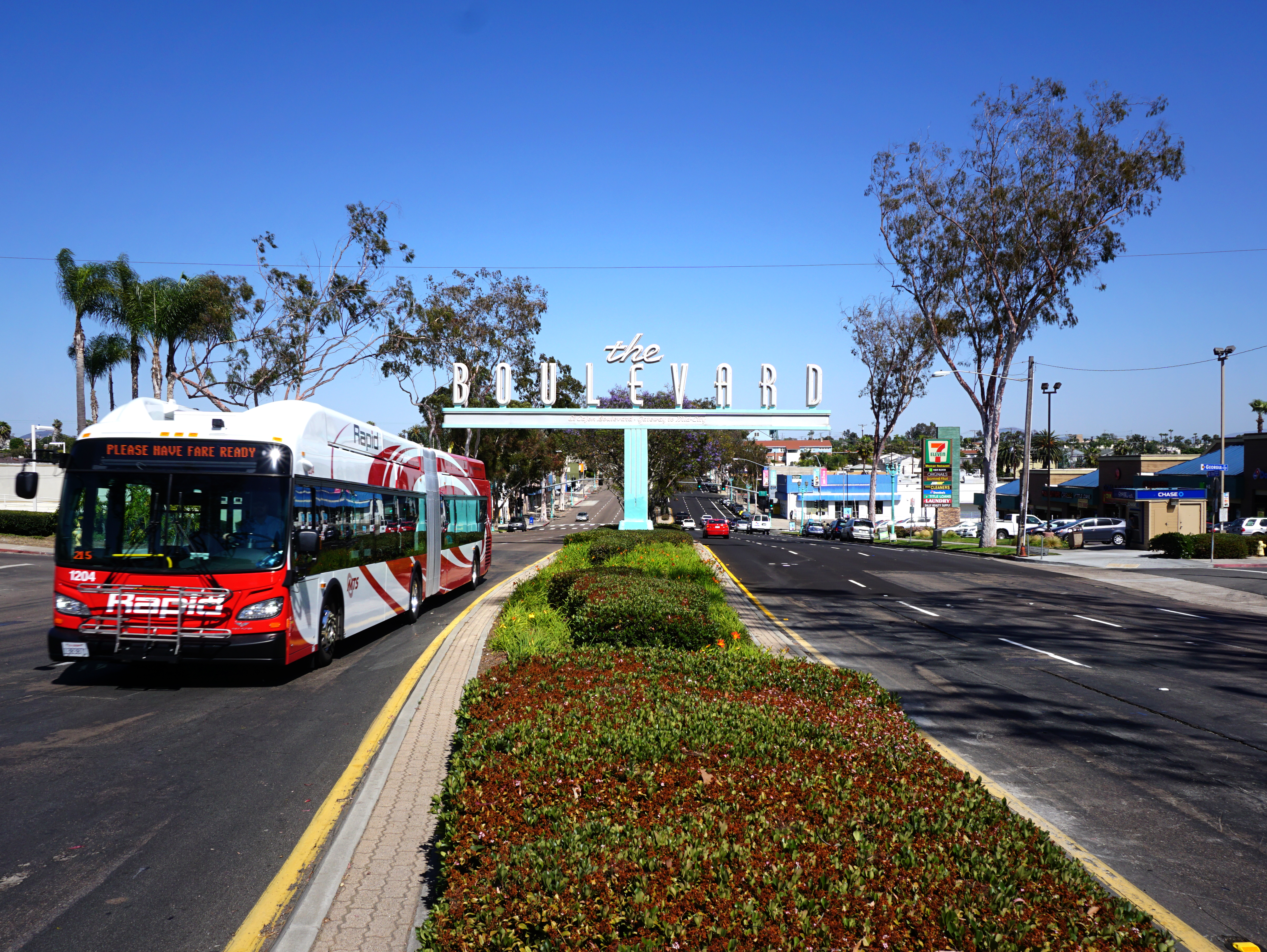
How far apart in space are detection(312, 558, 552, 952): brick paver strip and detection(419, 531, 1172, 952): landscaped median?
0.37 m

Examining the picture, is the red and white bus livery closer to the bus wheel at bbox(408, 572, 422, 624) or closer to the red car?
the bus wheel at bbox(408, 572, 422, 624)

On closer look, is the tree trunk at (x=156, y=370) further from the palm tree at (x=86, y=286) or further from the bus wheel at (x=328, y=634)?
the bus wheel at (x=328, y=634)

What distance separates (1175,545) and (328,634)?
3672 cm

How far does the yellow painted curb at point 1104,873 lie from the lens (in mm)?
4559

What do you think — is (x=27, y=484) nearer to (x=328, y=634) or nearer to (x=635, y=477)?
(x=328, y=634)

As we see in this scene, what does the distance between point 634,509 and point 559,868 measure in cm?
3926

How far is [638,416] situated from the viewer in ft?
137

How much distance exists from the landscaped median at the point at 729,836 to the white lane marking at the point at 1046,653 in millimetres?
7569

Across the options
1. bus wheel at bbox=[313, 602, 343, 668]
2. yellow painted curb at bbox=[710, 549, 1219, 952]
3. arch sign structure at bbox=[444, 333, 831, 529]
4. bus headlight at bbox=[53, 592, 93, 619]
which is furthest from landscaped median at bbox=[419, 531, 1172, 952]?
arch sign structure at bbox=[444, 333, 831, 529]

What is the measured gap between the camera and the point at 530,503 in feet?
415

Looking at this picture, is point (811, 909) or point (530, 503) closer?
point (811, 909)

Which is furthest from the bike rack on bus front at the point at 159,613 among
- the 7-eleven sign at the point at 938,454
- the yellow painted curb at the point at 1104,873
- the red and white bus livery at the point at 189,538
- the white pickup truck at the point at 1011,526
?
the white pickup truck at the point at 1011,526

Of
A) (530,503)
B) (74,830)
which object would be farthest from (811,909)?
(530,503)

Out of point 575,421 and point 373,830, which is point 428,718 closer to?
point 373,830
